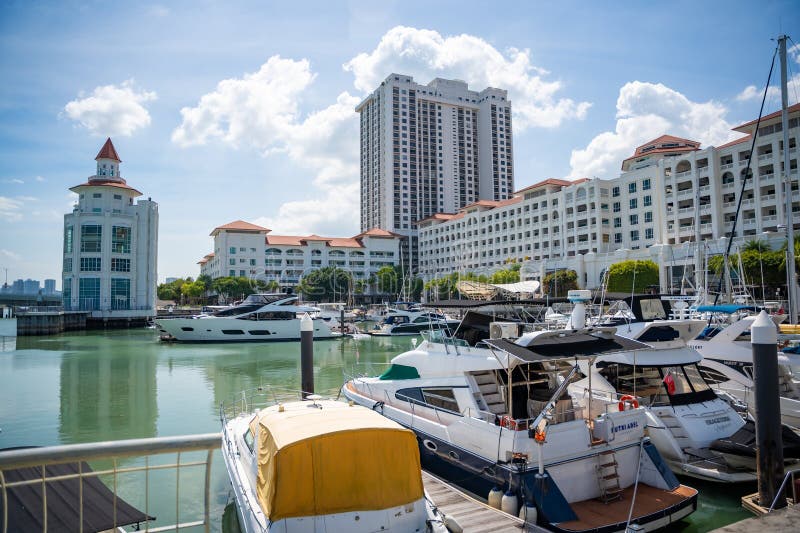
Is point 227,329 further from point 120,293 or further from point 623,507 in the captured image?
point 623,507

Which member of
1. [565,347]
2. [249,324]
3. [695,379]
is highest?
[565,347]

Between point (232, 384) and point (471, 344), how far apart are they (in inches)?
710

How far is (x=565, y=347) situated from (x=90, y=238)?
77315 mm

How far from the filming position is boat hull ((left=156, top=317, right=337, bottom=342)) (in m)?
50.5

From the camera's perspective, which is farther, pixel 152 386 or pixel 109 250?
pixel 109 250

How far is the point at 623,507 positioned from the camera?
8859 millimetres

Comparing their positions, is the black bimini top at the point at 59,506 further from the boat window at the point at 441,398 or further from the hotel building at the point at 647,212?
the hotel building at the point at 647,212

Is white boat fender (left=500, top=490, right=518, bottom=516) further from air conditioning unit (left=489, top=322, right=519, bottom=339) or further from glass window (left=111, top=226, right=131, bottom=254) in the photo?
glass window (left=111, top=226, right=131, bottom=254)

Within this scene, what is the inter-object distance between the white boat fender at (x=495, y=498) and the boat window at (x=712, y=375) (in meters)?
11.1

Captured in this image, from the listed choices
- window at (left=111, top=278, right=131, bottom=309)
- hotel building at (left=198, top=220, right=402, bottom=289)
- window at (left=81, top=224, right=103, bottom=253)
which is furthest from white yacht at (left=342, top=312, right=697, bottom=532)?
hotel building at (left=198, top=220, right=402, bottom=289)

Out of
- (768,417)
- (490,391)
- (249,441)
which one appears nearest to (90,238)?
Result: (249,441)

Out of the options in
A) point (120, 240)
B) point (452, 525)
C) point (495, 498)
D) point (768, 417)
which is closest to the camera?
point (452, 525)

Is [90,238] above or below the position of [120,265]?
above

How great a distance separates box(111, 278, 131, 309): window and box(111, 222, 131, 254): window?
411 cm
